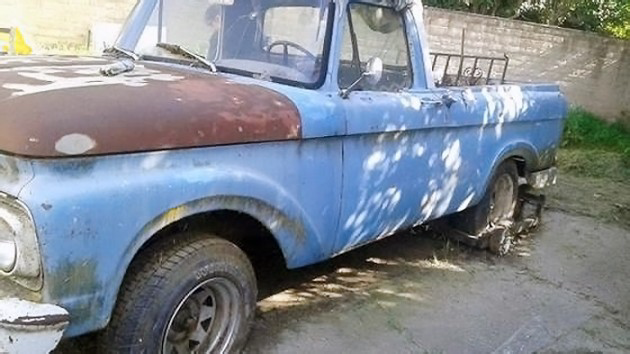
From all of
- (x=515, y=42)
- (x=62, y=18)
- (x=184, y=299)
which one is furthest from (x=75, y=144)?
(x=62, y=18)

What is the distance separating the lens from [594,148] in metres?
10.1

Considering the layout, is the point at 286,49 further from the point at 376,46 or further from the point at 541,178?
the point at 541,178

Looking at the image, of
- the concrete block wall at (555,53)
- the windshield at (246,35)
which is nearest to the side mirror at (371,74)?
the windshield at (246,35)

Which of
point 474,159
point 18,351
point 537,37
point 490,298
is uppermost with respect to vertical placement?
point 537,37

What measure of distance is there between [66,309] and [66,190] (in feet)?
1.48

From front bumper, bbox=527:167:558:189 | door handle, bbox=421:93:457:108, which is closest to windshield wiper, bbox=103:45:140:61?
door handle, bbox=421:93:457:108

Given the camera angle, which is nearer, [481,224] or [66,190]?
[66,190]

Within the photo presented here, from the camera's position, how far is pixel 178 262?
2912 mm

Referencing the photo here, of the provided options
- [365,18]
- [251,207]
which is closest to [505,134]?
[365,18]

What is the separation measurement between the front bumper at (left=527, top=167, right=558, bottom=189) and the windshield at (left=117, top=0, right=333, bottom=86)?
3.00 m

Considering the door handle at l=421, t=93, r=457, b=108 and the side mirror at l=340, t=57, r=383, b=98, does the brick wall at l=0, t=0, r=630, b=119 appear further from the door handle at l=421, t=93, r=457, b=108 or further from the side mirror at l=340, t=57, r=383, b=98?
the side mirror at l=340, t=57, r=383, b=98

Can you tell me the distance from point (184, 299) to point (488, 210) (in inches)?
129

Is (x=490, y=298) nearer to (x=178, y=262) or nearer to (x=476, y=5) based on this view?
(x=178, y=262)

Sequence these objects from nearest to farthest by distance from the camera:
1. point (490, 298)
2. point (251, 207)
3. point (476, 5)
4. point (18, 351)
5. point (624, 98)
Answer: point (18, 351) → point (251, 207) → point (490, 298) → point (624, 98) → point (476, 5)
